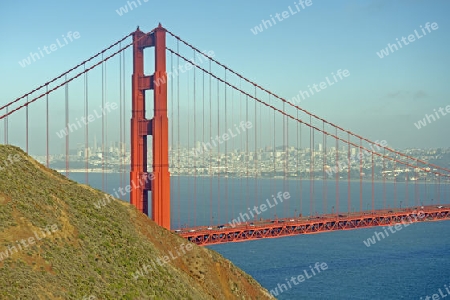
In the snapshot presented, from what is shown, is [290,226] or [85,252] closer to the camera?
[85,252]

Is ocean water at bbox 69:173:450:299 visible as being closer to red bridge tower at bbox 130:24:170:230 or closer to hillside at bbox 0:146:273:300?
red bridge tower at bbox 130:24:170:230

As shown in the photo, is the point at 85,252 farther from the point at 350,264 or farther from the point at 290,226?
the point at 350,264

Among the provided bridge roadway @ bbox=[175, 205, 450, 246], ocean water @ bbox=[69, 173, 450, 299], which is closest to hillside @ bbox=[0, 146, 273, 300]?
bridge roadway @ bbox=[175, 205, 450, 246]

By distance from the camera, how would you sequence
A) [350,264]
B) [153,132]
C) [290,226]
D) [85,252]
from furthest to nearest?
[350,264]
[290,226]
[153,132]
[85,252]

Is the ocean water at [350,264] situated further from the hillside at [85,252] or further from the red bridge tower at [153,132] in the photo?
the hillside at [85,252]

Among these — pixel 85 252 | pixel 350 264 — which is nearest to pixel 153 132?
pixel 85 252

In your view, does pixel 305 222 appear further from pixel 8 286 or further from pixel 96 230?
pixel 8 286

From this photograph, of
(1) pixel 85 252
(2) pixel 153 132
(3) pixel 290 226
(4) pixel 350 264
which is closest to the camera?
(1) pixel 85 252

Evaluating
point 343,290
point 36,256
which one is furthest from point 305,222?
point 36,256
